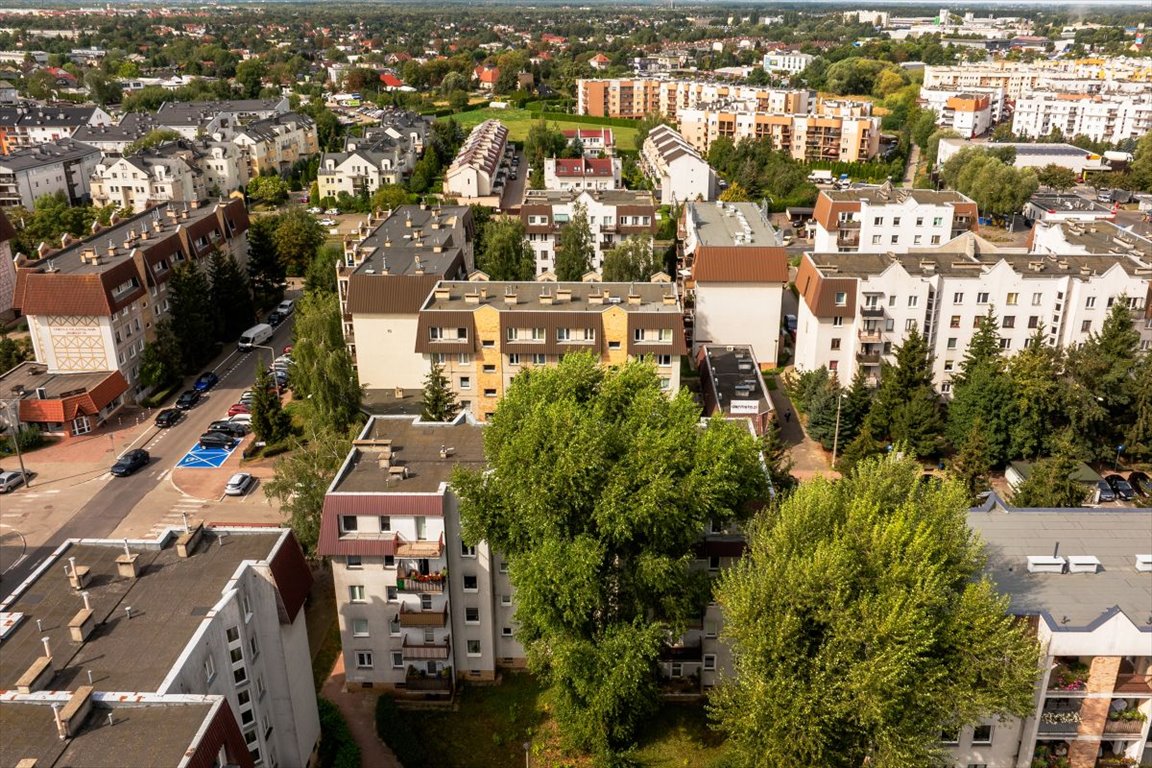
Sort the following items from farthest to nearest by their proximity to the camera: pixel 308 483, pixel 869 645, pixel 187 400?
Result: pixel 187 400 < pixel 308 483 < pixel 869 645

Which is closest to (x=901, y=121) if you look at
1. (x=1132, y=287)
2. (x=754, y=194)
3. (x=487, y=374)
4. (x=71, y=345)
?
(x=754, y=194)

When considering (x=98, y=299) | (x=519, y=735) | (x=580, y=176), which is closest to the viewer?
(x=519, y=735)

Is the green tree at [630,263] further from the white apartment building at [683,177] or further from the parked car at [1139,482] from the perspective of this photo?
the white apartment building at [683,177]

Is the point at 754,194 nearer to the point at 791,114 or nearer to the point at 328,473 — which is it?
the point at 791,114

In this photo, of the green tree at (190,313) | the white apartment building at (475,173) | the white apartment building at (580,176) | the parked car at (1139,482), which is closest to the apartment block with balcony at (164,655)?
the green tree at (190,313)

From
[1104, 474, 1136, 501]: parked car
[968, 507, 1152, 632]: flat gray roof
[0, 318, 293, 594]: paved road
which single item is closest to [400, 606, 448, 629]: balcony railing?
[968, 507, 1152, 632]: flat gray roof

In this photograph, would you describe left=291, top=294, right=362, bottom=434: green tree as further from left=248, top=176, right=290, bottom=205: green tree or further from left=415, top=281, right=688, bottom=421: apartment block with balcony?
left=248, top=176, right=290, bottom=205: green tree

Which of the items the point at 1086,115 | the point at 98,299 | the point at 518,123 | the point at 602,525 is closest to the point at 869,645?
the point at 602,525

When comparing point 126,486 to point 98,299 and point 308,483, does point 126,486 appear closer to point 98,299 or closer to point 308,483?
point 98,299

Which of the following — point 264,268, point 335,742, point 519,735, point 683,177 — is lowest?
point 519,735
